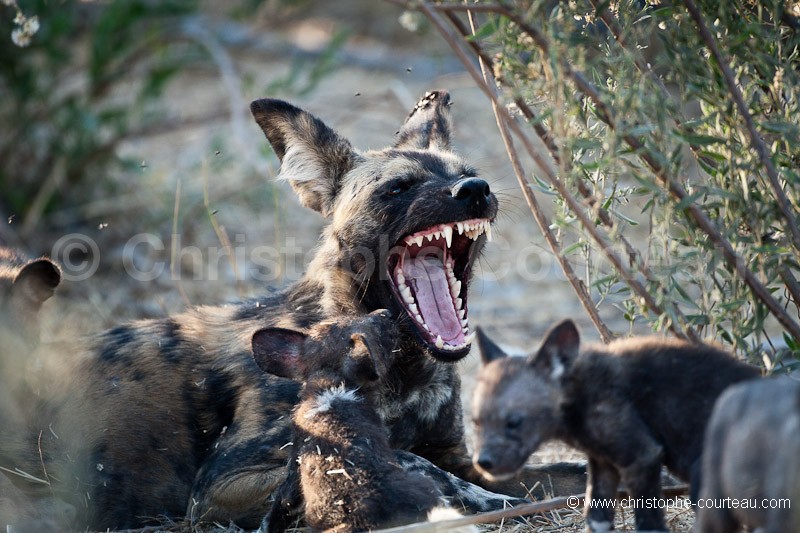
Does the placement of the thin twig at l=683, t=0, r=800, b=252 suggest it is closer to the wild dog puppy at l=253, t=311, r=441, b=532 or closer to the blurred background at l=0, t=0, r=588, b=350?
the wild dog puppy at l=253, t=311, r=441, b=532

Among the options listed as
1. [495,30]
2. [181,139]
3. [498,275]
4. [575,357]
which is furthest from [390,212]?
[181,139]

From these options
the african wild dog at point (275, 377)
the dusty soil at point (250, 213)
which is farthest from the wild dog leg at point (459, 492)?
the dusty soil at point (250, 213)

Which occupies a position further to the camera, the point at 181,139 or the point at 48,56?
the point at 181,139

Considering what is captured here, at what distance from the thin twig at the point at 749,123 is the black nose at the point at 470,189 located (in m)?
1.46

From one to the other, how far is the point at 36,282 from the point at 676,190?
303cm

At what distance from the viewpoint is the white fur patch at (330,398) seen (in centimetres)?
382

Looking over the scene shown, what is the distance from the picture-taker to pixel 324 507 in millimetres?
3492

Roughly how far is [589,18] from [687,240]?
889 mm

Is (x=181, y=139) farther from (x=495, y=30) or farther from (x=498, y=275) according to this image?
(x=495, y=30)

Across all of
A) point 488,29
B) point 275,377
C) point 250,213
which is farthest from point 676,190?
point 250,213

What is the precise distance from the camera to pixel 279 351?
418 centimetres

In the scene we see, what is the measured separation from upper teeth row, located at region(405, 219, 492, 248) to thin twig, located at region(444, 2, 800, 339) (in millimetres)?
1333

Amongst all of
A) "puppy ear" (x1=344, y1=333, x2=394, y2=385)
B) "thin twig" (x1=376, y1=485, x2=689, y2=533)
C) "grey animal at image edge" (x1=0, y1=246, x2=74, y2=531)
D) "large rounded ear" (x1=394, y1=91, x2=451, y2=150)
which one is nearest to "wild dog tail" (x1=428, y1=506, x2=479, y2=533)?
"thin twig" (x1=376, y1=485, x2=689, y2=533)

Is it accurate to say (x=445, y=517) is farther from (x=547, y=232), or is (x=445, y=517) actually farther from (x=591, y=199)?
(x=547, y=232)
